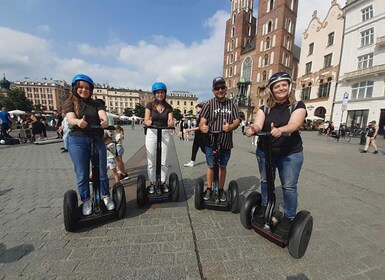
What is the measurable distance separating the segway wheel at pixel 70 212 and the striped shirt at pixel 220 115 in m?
1.94

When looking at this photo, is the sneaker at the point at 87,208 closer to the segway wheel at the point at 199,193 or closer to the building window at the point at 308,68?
the segway wheel at the point at 199,193

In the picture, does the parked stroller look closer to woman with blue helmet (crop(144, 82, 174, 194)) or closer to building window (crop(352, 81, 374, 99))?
woman with blue helmet (crop(144, 82, 174, 194))

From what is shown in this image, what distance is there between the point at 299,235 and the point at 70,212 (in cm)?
251

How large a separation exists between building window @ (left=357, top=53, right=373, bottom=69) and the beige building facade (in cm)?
289

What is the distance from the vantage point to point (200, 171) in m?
5.29

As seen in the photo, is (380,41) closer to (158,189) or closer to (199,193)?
(199,193)

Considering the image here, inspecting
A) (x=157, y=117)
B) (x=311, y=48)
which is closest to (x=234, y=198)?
(x=157, y=117)

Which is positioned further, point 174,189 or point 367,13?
point 367,13

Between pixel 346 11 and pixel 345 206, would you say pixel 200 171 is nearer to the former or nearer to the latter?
pixel 345 206

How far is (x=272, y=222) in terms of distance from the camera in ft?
7.28

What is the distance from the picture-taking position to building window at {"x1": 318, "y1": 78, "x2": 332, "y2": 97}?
2764 cm

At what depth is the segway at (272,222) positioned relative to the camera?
1894mm

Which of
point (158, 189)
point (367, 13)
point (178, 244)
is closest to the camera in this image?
point (178, 244)

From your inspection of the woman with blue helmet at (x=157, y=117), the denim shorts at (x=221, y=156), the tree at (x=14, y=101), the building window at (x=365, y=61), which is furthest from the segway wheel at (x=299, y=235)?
the tree at (x=14, y=101)
